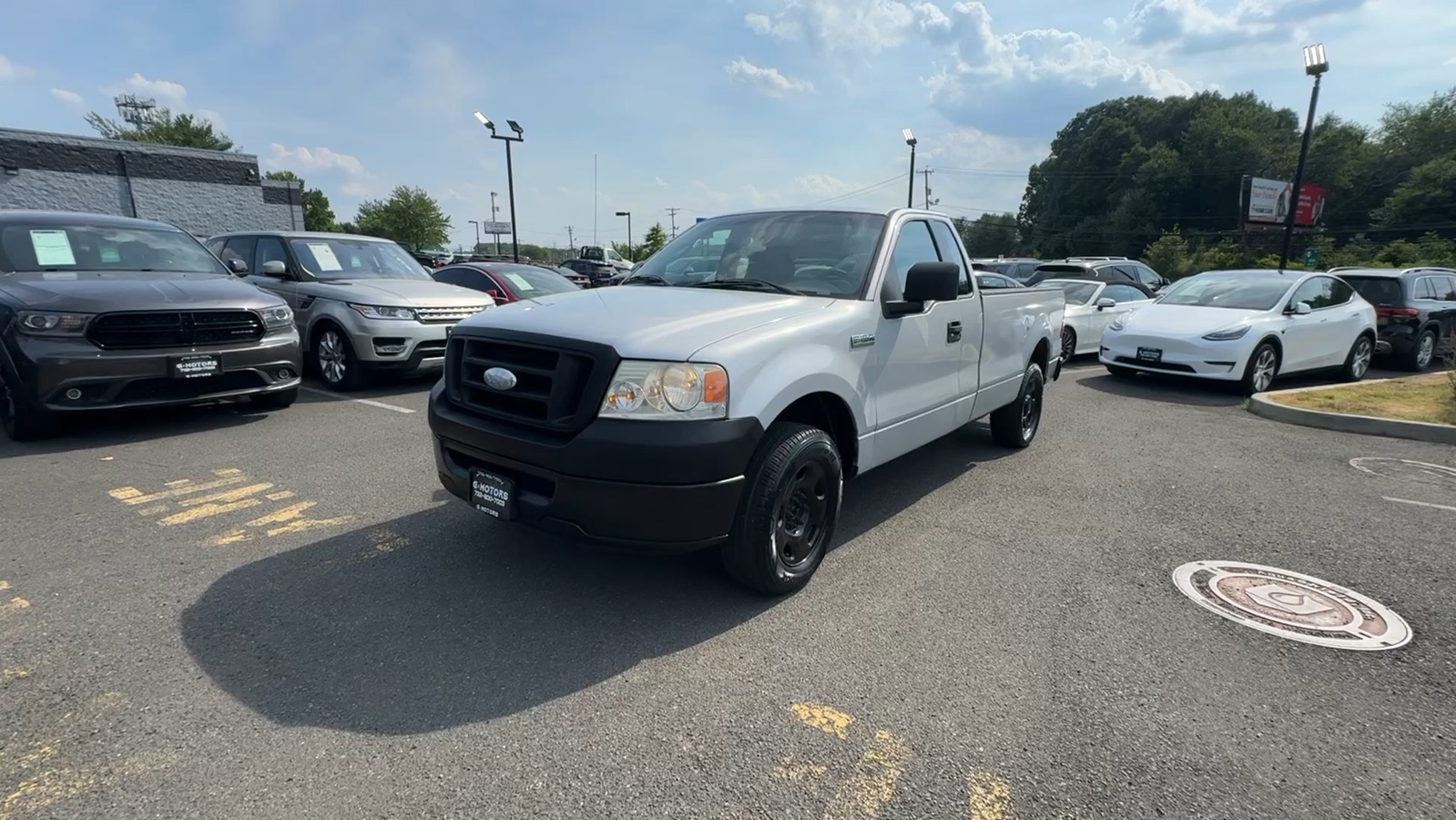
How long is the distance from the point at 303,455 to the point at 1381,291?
15723mm

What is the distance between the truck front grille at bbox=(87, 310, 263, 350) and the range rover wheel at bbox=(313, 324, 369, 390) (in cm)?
172

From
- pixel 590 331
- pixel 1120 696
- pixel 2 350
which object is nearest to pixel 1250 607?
pixel 1120 696

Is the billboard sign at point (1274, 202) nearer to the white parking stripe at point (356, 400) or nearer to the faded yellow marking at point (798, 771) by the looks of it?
the white parking stripe at point (356, 400)

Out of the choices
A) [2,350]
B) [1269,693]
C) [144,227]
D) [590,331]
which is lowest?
[1269,693]

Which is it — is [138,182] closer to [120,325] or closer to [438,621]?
[120,325]

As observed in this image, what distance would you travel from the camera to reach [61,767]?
218 centimetres

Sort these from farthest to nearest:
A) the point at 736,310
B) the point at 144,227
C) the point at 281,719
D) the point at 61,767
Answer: the point at 144,227 < the point at 736,310 < the point at 281,719 < the point at 61,767

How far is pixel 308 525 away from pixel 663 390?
2564mm

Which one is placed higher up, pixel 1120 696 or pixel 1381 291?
pixel 1381 291

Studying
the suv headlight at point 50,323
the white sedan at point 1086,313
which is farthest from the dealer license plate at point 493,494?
the white sedan at point 1086,313

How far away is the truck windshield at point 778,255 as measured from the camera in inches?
158

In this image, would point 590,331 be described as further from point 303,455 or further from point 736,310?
point 303,455

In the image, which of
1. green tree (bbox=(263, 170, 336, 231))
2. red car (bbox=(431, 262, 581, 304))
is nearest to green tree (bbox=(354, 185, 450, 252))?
green tree (bbox=(263, 170, 336, 231))

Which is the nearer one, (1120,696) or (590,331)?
(1120,696)
